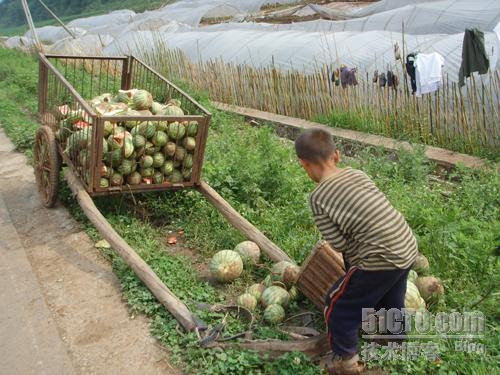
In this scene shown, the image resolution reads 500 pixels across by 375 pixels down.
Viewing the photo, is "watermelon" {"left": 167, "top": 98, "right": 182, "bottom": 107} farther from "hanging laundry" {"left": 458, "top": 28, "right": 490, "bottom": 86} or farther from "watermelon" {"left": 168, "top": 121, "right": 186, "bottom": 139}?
"hanging laundry" {"left": 458, "top": 28, "right": 490, "bottom": 86}

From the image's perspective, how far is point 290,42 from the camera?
11641 mm

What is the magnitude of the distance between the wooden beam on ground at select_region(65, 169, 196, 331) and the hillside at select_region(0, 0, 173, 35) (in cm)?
4862

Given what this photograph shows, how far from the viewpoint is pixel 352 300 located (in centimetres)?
293

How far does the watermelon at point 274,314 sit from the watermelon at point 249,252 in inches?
26.5

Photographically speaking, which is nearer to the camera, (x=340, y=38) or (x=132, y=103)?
(x=132, y=103)

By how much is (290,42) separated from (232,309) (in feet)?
29.8

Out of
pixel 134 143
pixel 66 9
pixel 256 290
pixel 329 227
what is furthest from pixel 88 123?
pixel 66 9

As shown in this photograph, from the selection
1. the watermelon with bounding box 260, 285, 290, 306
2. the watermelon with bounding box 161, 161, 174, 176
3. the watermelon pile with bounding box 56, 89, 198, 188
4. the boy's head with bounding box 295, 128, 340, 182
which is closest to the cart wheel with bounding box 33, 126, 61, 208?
the watermelon pile with bounding box 56, 89, 198, 188

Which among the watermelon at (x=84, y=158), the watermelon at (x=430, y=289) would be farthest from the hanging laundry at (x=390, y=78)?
the watermelon at (x=84, y=158)

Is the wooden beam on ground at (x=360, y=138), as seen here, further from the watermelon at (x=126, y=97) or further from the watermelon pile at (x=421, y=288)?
the watermelon pile at (x=421, y=288)

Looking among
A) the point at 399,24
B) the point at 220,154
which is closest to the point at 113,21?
the point at 399,24

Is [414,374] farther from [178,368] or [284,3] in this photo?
[284,3]

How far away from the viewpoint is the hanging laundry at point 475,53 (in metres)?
6.97

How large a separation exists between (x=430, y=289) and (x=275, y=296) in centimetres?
105
